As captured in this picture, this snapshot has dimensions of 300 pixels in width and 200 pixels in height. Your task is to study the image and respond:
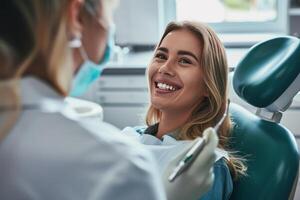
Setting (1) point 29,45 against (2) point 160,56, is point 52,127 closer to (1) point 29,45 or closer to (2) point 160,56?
(1) point 29,45

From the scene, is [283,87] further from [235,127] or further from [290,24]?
[290,24]

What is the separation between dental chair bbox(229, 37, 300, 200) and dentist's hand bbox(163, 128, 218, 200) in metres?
0.41

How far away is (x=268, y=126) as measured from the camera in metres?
1.76

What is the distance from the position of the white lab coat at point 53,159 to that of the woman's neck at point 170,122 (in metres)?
0.99

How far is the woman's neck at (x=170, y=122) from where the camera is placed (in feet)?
6.10

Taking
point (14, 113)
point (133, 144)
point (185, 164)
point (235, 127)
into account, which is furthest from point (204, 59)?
point (14, 113)

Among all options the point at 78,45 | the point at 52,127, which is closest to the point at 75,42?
the point at 78,45

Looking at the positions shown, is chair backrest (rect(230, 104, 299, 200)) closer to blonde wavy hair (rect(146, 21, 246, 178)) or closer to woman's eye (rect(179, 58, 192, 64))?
blonde wavy hair (rect(146, 21, 246, 178))

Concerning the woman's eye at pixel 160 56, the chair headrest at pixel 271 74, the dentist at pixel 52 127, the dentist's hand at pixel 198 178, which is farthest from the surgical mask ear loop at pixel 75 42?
the woman's eye at pixel 160 56

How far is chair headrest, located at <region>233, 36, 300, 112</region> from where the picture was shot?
64.7 inches

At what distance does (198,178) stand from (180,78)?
0.61m

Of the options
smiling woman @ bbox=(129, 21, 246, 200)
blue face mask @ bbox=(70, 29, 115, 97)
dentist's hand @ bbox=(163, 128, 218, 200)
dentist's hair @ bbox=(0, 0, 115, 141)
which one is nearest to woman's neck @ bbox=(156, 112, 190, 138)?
smiling woman @ bbox=(129, 21, 246, 200)

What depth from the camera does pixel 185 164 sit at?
1267 mm

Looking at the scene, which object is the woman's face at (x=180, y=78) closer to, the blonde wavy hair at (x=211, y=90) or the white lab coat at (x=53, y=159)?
the blonde wavy hair at (x=211, y=90)
